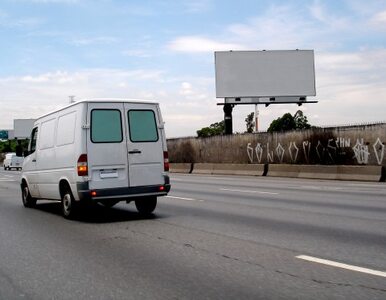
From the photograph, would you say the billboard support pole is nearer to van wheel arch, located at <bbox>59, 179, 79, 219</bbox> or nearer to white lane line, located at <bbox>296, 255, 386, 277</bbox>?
van wheel arch, located at <bbox>59, 179, 79, 219</bbox>

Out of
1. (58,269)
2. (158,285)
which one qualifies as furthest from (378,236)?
(58,269)

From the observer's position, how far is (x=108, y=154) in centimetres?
1073

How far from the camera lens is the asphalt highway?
18.1ft

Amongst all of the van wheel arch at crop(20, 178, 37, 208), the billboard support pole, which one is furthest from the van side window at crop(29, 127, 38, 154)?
the billboard support pole

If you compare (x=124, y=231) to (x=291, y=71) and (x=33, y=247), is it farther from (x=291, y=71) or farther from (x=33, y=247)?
(x=291, y=71)

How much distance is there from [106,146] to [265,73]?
Answer: 39337mm

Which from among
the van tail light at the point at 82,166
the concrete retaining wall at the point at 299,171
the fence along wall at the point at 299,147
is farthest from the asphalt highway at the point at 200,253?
the fence along wall at the point at 299,147

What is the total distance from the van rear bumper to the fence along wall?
1434cm

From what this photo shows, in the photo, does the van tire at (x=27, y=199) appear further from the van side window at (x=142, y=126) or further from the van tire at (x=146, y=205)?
the van side window at (x=142, y=126)

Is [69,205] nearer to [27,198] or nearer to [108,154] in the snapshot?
[108,154]

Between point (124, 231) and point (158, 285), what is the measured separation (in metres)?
3.87

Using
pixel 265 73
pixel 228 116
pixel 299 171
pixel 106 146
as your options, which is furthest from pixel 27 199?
pixel 265 73

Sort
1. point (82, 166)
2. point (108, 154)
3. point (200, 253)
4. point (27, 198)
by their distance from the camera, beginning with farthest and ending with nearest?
point (27, 198)
point (108, 154)
point (82, 166)
point (200, 253)

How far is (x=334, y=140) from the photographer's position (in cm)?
2541
